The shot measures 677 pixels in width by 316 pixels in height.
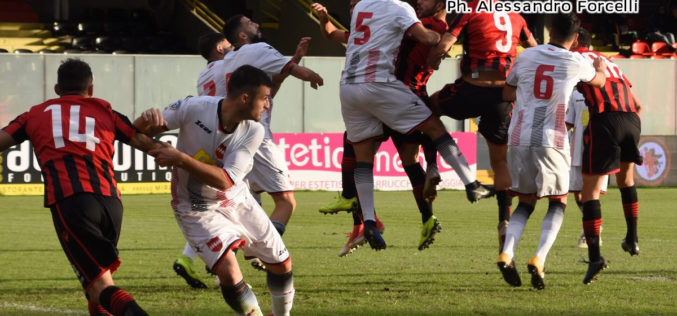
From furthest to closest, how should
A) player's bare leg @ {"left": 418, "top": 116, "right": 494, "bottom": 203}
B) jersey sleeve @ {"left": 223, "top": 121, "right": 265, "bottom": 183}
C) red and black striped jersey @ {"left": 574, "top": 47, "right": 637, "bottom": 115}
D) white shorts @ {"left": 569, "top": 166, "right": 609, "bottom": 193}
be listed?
white shorts @ {"left": 569, "top": 166, "right": 609, "bottom": 193}, red and black striped jersey @ {"left": 574, "top": 47, "right": 637, "bottom": 115}, player's bare leg @ {"left": 418, "top": 116, "right": 494, "bottom": 203}, jersey sleeve @ {"left": 223, "top": 121, "right": 265, "bottom": 183}

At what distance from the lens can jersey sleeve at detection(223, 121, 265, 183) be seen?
18.4 feet

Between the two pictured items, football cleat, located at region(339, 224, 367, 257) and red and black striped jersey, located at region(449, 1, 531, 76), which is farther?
football cleat, located at region(339, 224, 367, 257)

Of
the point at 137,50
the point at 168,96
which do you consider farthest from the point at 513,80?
the point at 137,50

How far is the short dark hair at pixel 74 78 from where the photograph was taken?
572 centimetres

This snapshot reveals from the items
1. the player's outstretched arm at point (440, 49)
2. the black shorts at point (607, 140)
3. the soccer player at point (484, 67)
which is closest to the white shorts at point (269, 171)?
the soccer player at point (484, 67)

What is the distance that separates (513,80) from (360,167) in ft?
4.58

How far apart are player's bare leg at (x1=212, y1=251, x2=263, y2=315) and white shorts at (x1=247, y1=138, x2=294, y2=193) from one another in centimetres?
275

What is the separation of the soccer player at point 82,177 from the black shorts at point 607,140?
4459 millimetres

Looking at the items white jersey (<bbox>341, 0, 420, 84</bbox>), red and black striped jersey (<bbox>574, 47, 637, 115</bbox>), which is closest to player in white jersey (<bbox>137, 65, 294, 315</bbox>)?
white jersey (<bbox>341, 0, 420, 84</bbox>)

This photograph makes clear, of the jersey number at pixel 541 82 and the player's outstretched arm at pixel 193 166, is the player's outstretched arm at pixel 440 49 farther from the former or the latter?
the player's outstretched arm at pixel 193 166

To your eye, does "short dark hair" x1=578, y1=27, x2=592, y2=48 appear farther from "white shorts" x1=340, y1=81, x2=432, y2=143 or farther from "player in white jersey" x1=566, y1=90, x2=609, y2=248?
"player in white jersey" x1=566, y1=90, x2=609, y2=248

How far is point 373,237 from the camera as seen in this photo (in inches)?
306

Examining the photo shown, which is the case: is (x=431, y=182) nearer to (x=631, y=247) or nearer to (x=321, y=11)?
(x=321, y=11)

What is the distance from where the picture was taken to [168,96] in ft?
69.9
